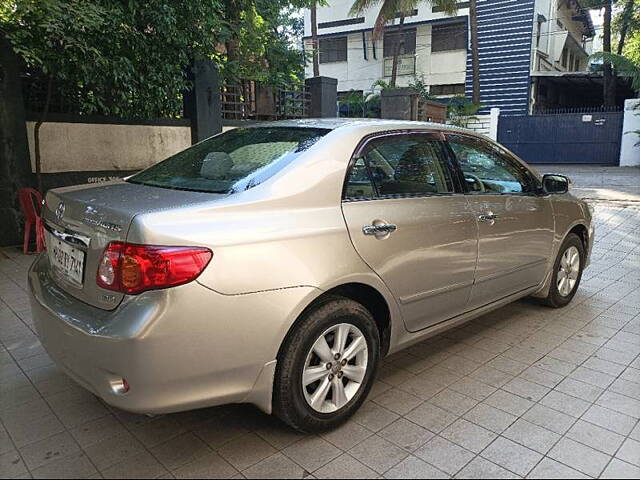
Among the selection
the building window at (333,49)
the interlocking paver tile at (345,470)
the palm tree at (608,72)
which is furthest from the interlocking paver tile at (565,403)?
the building window at (333,49)

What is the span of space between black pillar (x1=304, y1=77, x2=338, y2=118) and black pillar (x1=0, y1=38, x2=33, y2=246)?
6.60m

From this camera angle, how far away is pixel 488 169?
13.3 ft

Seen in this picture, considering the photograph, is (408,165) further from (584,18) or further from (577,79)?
(584,18)

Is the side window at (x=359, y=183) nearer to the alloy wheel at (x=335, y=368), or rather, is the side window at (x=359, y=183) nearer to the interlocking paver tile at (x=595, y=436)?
the alloy wheel at (x=335, y=368)

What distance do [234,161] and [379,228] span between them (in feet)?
2.93

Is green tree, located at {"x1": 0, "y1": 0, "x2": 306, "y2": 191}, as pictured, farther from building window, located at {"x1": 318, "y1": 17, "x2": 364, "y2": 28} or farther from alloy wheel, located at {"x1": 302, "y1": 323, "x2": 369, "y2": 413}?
building window, located at {"x1": 318, "y1": 17, "x2": 364, "y2": 28}

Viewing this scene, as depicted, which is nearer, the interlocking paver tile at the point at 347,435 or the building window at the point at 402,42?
the interlocking paver tile at the point at 347,435

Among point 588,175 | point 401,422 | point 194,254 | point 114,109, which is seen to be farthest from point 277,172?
point 588,175

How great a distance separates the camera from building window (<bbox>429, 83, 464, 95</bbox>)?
969 inches

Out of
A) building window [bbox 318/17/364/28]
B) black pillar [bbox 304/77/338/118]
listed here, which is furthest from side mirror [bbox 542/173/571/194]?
building window [bbox 318/17/364/28]

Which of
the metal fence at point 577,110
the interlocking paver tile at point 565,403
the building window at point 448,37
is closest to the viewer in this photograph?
the interlocking paver tile at point 565,403

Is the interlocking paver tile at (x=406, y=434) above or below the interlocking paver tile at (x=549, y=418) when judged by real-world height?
above

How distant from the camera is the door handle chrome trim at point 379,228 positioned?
2.79 m

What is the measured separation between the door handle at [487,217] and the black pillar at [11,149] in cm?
596
